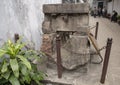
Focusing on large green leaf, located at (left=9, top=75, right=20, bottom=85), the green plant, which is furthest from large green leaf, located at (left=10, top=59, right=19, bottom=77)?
large green leaf, located at (left=9, top=75, right=20, bottom=85)

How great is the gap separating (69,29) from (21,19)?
1.12 m

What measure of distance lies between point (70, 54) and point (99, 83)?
2.84 feet

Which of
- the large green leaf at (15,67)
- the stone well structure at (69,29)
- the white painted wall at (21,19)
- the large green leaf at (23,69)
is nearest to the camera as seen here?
the large green leaf at (15,67)

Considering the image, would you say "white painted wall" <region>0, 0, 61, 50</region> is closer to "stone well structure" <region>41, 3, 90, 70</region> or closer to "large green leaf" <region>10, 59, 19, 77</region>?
"stone well structure" <region>41, 3, 90, 70</region>

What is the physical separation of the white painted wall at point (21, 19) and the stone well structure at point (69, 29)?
21.4 inches

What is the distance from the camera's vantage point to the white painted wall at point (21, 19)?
3114mm

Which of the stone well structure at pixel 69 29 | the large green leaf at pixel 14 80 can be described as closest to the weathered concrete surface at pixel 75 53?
the stone well structure at pixel 69 29

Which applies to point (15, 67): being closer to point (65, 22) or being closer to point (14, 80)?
point (14, 80)

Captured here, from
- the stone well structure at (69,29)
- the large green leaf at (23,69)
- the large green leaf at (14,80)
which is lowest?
the large green leaf at (14,80)

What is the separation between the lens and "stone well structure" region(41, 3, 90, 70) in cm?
336

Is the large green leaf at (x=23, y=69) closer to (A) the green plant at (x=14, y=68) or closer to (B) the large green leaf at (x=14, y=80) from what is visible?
(A) the green plant at (x=14, y=68)

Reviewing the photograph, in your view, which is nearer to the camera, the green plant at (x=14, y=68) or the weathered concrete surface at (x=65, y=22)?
the green plant at (x=14, y=68)

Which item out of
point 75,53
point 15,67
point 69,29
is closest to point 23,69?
point 15,67

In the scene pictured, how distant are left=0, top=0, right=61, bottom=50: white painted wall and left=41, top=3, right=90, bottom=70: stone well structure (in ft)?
1.79
